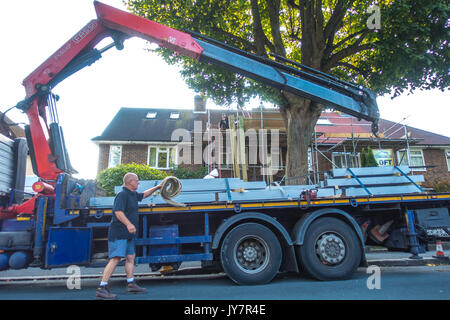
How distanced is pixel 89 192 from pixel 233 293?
11.7 ft

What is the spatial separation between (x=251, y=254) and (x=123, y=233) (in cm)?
218

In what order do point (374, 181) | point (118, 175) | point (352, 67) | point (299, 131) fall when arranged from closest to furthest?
point (374, 181), point (299, 131), point (352, 67), point (118, 175)

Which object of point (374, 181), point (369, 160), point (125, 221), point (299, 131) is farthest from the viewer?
point (369, 160)

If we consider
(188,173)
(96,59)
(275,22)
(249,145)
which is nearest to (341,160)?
(249,145)

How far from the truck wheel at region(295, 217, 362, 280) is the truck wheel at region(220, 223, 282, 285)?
55 cm

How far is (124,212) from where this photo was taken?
4.50 metres

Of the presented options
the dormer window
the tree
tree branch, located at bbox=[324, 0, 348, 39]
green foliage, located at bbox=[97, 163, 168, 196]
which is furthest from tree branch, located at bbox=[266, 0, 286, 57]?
the dormer window

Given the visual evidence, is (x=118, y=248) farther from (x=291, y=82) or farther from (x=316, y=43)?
(x=316, y=43)

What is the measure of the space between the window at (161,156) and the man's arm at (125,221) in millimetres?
14900

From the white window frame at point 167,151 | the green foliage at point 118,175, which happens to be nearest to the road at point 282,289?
the green foliage at point 118,175

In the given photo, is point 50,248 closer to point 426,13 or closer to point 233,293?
point 233,293

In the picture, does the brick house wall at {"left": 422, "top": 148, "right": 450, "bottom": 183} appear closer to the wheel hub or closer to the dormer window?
the wheel hub

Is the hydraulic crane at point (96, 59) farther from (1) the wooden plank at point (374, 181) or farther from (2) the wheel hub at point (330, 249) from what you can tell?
(2) the wheel hub at point (330, 249)

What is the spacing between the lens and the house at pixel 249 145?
56.7 ft
